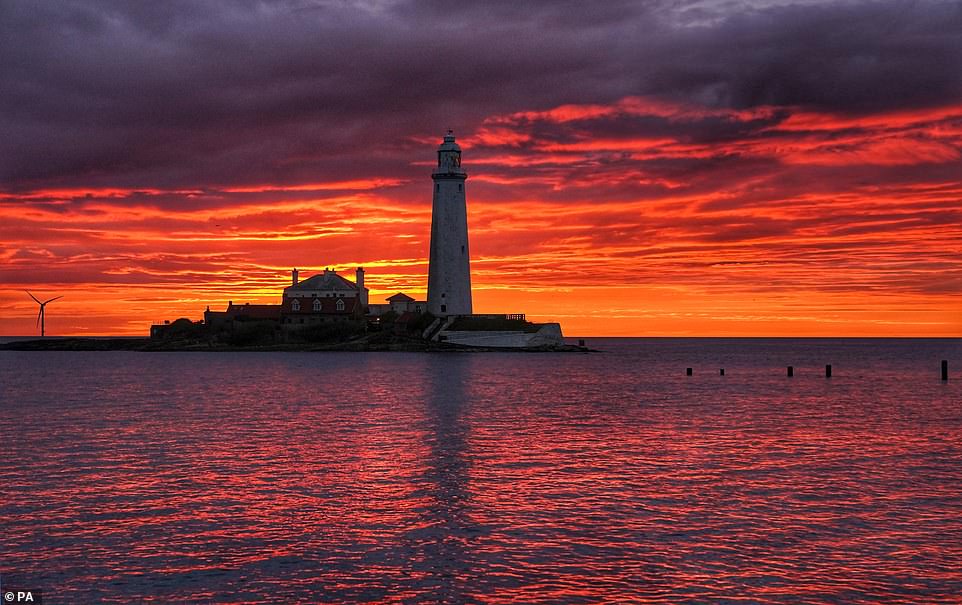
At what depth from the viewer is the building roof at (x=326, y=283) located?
148 meters

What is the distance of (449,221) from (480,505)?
320 feet

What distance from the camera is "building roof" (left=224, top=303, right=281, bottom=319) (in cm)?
15112

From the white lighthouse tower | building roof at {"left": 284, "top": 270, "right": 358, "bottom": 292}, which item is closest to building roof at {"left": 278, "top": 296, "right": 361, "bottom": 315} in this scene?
building roof at {"left": 284, "top": 270, "right": 358, "bottom": 292}

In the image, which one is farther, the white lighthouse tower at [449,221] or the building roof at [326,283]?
the building roof at [326,283]

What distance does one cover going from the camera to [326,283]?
5817 inches

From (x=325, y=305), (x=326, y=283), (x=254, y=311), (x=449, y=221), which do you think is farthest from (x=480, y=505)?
(x=254, y=311)

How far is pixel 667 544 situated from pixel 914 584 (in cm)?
494

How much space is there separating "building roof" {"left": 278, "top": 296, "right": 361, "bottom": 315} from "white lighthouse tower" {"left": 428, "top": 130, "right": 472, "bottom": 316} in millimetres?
26379

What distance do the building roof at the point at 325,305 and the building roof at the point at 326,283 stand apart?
1.80 m

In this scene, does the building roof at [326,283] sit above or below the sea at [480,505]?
above

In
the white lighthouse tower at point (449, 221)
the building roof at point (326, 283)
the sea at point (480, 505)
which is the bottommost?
the sea at point (480, 505)

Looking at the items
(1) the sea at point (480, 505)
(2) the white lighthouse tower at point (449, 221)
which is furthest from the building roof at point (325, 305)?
(1) the sea at point (480, 505)

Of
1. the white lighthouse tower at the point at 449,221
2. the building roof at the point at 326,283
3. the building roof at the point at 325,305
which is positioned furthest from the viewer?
the building roof at the point at 326,283

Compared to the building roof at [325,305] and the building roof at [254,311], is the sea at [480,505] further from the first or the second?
the building roof at [254,311]
